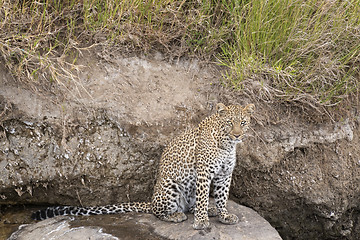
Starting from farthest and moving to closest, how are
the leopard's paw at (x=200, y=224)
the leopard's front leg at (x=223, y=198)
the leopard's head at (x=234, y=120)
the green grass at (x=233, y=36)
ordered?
1. the green grass at (x=233, y=36)
2. the leopard's front leg at (x=223, y=198)
3. the leopard's paw at (x=200, y=224)
4. the leopard's head at (x=234, y=120)

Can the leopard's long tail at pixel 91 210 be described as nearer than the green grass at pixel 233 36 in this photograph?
Yes

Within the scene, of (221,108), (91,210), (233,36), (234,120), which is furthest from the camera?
(233,36)

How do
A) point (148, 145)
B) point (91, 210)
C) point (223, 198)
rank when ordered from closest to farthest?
point (223, 198) → point (91, 210) → point (148, 145)

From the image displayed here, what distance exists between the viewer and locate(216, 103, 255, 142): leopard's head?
5.06 m

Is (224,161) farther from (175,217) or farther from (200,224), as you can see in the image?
(175,217)

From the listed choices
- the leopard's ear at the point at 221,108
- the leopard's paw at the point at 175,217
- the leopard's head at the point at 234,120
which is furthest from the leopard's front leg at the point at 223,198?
the leopard's ear at the point at 221,108

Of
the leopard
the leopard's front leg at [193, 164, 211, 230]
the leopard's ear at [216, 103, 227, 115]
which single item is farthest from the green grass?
the leopard's front leg at [193, 164, 211, 230]

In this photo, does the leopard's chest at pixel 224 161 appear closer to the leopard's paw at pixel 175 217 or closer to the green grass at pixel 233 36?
→ the leopard's paw at pixel 175 217

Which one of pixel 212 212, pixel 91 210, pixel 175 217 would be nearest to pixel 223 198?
pixel 212 212

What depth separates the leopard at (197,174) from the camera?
203 inches

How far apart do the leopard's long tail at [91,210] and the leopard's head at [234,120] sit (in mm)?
1453

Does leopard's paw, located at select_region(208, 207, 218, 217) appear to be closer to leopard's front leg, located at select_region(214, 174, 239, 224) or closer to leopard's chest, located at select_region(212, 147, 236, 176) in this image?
leopard's front leg, located at select_region(214, 174, 239, 224)

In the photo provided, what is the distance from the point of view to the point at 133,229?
5.22m

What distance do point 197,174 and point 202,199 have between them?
297 millimetres
